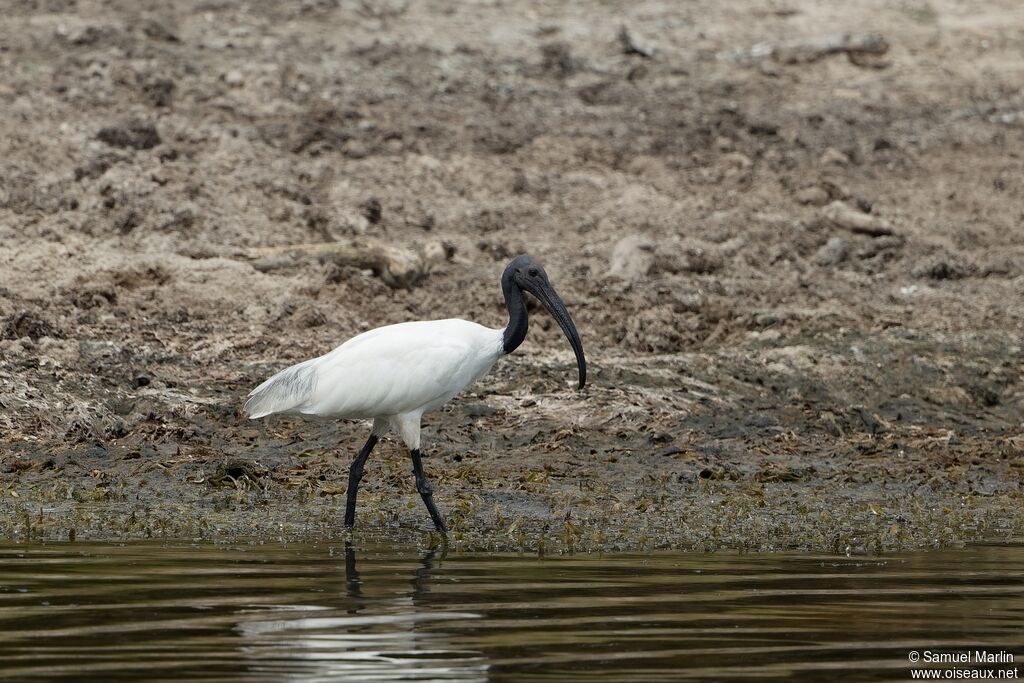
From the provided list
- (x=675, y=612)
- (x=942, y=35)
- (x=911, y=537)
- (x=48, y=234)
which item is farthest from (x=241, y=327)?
(x=942, y=35)

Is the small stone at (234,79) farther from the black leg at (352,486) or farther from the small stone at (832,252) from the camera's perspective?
the black leg at (352,486)

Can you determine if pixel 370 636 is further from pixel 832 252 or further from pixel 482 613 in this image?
pixel 832 252

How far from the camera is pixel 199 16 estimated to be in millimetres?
19125

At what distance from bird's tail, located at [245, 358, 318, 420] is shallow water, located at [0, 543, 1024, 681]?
4.05ft

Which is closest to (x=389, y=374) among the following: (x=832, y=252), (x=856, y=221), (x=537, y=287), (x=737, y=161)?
(x=537, y=287)

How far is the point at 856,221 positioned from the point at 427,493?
749 centimetres

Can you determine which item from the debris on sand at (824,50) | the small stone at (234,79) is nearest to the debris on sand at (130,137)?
the small stone at (234,79)

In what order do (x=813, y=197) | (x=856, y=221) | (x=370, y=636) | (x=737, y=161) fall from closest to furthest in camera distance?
1. (x=370, y=636)
2. (x=856, y=221)
3. (x=813, y=197)
4. (x=737, y=161)

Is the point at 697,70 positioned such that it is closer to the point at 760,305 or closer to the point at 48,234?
the point at 760,305

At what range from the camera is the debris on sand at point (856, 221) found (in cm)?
1541

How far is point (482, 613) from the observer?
6418 millimetres

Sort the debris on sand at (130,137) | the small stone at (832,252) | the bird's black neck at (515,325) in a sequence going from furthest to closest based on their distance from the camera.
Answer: the debris on sand at (130,137) < the small stone at (832,252) < the bird's black neck at (515,325)

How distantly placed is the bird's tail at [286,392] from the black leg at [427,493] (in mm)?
669

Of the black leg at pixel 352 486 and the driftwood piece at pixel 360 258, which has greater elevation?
the driftwood piece at pixel 360 258
